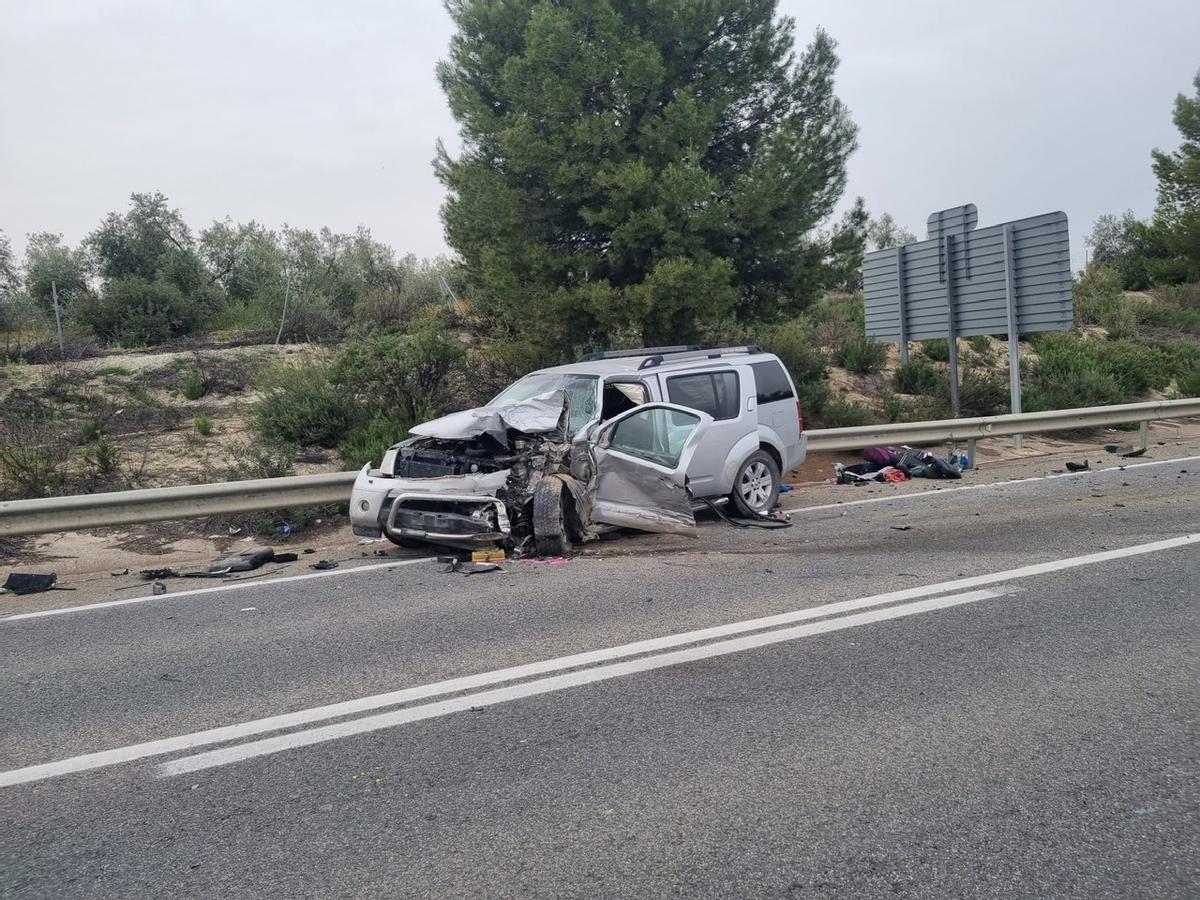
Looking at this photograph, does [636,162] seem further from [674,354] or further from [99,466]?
[99,466]

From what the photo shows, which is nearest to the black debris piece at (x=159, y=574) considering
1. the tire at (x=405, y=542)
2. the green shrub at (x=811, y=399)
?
the tire at (x=405, y=542)

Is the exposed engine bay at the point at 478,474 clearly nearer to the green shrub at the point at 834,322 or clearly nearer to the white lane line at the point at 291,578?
the white lane line at the point at 291,578

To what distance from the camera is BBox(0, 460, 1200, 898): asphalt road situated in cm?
347

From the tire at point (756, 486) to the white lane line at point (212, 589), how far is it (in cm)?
335

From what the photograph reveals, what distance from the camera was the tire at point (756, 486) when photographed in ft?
35.5

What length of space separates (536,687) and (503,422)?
4.33 m

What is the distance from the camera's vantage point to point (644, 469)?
9.75 meters

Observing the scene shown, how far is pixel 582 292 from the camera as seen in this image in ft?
48.2

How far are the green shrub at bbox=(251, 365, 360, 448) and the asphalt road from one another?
5949 mm

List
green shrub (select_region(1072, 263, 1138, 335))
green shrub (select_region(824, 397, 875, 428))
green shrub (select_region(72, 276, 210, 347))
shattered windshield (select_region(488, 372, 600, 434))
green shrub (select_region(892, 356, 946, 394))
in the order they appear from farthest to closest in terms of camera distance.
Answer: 1. green shrub (select_region(1072, 263, 1138, 335))
2. green shrub (select_region(72, 276, 210, 347))
3. green shrub (select_region(892, 356, 946, 394))
4. green shrub (select_region(824, 397, 875, 428))
5. shattered windshield (select_region(488, 372, 600, 434))

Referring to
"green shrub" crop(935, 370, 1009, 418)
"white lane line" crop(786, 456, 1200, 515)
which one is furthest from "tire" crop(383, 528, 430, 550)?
"green shrub" crop(935, 370, 1009, 418)

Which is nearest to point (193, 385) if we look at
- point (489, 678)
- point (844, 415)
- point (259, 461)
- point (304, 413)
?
point (304, 413)

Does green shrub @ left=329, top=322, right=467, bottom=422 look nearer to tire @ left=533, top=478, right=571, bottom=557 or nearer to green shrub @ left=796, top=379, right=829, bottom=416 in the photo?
tire @ left=533, top=478, right=571, bottom=557

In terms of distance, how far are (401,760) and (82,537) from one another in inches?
299
